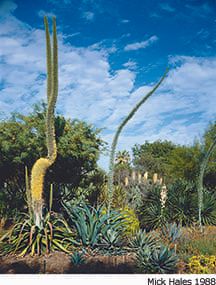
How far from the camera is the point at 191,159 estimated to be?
56.3 ft

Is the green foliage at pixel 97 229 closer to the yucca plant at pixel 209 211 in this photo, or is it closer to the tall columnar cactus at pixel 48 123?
the tall columnar cactus at pixel 48 123

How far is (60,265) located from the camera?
5.09 metres

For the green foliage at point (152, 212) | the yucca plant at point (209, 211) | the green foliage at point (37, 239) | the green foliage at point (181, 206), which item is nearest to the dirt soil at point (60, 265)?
the green foliage at point (37, 239)

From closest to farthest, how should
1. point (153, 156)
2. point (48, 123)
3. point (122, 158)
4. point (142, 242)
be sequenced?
point (142, 242)
point (48, 123)
point (122, 158)
point (153, 156)

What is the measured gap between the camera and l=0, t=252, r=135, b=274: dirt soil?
4902mm

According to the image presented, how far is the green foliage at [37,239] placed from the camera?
5648mm

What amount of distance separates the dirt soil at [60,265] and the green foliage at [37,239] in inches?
6.9

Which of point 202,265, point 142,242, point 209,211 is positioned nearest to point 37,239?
point 142,242

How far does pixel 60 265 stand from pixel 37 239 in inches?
29.8

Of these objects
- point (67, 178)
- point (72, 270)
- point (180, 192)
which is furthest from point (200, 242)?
point (67, 178)

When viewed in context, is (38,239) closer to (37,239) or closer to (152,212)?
(37,239)

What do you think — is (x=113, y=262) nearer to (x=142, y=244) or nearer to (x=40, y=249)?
(x=142, y=244)

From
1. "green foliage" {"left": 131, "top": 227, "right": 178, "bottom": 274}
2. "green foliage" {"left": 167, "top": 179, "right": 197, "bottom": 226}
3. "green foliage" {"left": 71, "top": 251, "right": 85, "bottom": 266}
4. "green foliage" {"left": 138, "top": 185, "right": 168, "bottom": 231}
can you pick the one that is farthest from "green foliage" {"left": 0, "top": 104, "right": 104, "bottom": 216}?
"green foliage" {"left": 131, "top": 227, "right": 178, "bottom": 274}

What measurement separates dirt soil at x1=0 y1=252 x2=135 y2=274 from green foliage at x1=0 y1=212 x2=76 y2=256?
18 cm
